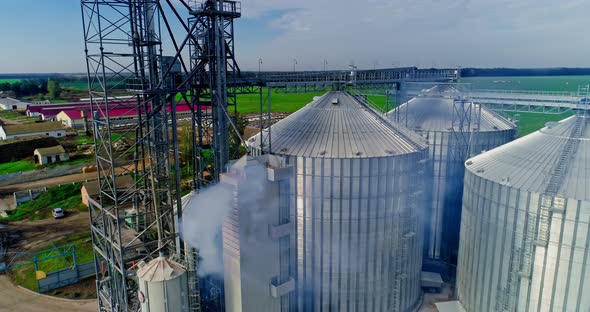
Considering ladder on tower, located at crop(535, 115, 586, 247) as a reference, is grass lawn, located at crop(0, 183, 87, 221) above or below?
below

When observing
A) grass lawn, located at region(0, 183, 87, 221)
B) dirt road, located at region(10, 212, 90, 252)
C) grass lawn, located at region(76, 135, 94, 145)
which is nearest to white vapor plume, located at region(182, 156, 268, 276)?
dirt road, located at region(10, 212, 90, 252)

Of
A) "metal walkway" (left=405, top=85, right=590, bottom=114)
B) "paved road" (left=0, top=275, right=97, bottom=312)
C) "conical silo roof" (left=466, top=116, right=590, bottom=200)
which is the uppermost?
"metal walkway" (left=405, top=85, right=590, bottom=114)

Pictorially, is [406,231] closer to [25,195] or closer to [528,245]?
[528,245]

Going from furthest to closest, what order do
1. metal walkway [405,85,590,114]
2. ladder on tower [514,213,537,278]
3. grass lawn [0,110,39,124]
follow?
grass lawn [0,110,39,124] < metal walkway [405,85,590,114] < ladder on tower [514,213,537,278]

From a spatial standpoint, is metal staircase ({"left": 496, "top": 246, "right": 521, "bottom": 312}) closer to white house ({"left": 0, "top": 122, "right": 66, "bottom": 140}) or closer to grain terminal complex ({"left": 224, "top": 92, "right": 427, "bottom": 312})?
grain terminal complex ({"left": 224, "top": 92, "right": 427, "bottom": 312})

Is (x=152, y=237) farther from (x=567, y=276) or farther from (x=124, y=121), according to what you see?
(x=567, y=276)

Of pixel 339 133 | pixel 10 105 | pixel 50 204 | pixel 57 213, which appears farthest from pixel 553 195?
pixel 10 105
